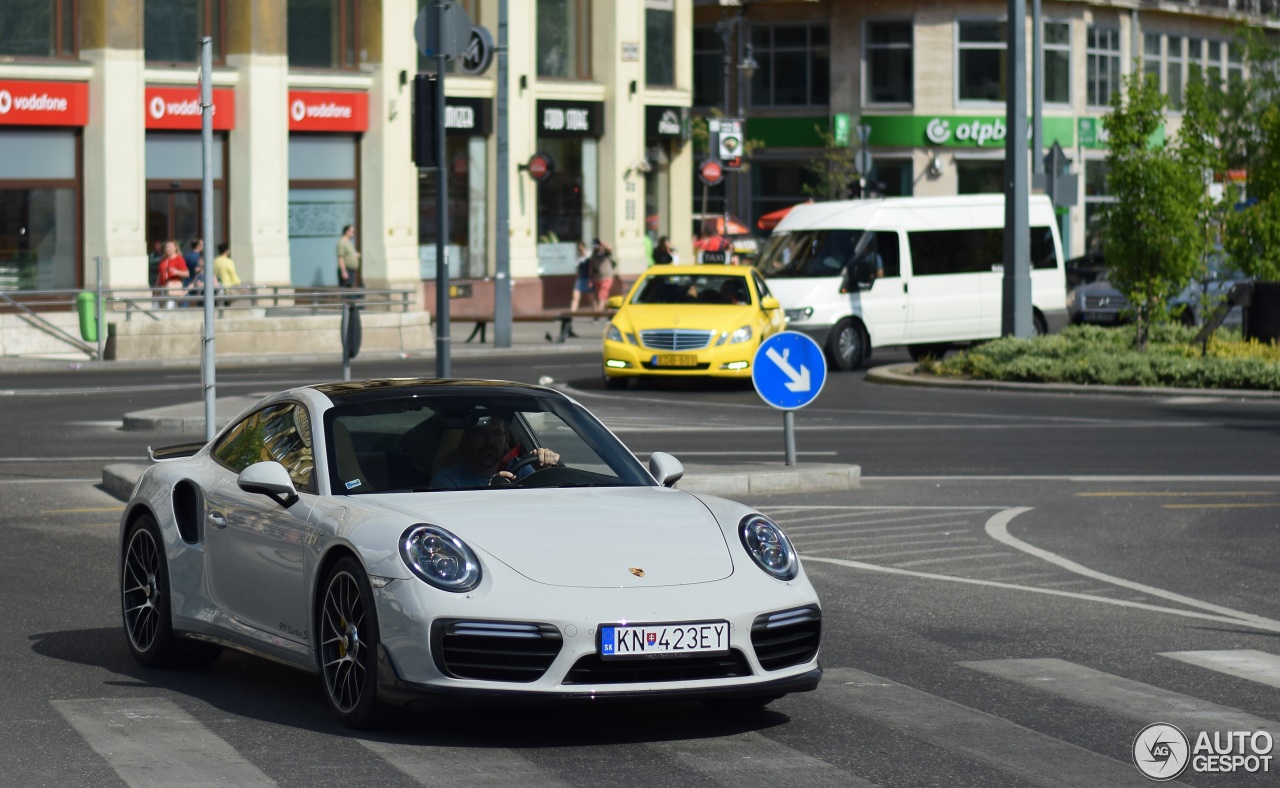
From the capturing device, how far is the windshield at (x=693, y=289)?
1124 inches

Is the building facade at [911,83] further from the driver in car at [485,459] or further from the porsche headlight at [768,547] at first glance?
the porsche headlight at [768,547]

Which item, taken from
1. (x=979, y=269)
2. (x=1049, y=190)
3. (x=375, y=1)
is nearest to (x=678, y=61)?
(x=375, y=1)

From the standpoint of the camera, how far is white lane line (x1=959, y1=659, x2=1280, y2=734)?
25.6ft

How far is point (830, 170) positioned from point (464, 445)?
58.1 m

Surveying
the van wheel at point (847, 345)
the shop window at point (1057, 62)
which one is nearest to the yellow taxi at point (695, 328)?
the van wheel at point (847, 345)

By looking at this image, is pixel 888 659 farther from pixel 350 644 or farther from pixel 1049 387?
pixel 1049 387

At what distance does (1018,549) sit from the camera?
13.2m

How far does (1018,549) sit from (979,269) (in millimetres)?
20869

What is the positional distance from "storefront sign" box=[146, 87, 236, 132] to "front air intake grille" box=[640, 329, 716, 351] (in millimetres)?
15084

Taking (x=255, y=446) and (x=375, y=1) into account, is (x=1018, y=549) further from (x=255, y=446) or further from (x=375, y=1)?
(x=375, y=1)

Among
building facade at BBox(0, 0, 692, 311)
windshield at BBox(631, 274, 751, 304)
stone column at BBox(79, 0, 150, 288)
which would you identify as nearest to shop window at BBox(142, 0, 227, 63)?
building facade at BBox(0, 0, 692, 311)

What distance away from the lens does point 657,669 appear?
7.23 m

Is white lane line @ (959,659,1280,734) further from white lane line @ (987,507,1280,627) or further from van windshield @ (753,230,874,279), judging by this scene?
van windshield @ (753,230,874,279)

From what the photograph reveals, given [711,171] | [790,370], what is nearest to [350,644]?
[790,370]
